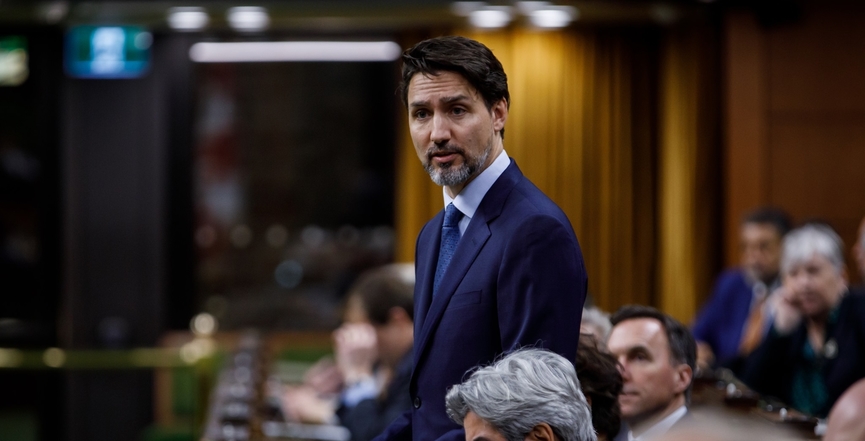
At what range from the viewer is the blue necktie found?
182cm

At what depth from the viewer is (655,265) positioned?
7484 mm

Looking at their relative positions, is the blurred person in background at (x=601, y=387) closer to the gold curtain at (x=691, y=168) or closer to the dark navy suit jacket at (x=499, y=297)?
the dark navy suit jacket at (x=499, y=297)

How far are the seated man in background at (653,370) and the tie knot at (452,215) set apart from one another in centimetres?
66

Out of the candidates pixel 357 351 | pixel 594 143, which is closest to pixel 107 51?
pixel 594 143

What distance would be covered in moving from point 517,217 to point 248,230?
21.8ft

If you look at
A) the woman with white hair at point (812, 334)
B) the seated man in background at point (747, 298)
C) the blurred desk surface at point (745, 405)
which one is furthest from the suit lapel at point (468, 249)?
the seated man in background at point (747, 298)

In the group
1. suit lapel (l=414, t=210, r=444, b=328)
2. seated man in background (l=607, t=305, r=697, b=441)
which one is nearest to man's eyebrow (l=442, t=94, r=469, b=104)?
suit lapel (l=414, t=210, r=444, b=328)

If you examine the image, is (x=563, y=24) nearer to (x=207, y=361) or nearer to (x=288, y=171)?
(x=288, y=171)

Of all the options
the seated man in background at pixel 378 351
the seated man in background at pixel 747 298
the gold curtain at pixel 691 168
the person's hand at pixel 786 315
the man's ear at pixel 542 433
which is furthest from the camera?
the gold curtain at pixel 691 168

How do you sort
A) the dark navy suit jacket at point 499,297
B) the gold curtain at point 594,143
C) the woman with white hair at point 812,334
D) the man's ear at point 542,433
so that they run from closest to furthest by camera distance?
the man's ear at point 542,433
the dark navy suit jacket at point 499,297
the woman with white hair at point 812,334
the gold curtain at point 594,143

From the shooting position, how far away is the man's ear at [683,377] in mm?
2355

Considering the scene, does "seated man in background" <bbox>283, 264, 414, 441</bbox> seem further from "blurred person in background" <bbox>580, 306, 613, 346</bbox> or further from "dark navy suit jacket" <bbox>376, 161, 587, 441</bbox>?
"dark navy suit jacket" <bbox>376, 161, 587, 441</bbox>

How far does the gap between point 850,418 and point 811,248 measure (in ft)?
6.21

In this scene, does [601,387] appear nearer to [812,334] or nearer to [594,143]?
[812,334]
